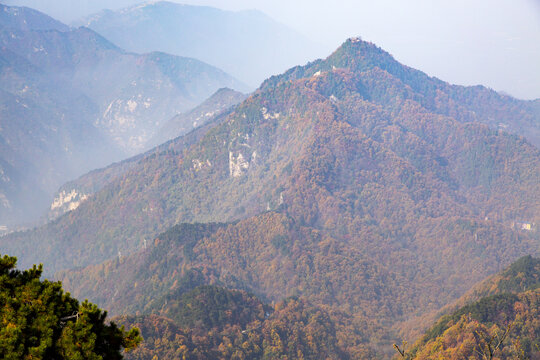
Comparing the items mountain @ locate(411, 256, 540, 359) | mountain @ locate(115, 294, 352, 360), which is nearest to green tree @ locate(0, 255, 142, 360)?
mountain @ locate(115, 294, 352, 360)

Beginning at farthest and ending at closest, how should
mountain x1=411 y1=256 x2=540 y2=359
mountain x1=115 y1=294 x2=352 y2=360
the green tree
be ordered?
1. mountain x1=115 y1=294 x2=352 y2=360
2. mountain x1=411 y1=256 x2=540 y2=359
3. the green tree

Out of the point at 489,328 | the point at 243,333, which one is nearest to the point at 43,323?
the point at 489,328

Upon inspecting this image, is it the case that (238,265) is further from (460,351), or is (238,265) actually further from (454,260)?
(460,351)

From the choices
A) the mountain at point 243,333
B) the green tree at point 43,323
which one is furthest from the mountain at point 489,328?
the green tree at point 43,323

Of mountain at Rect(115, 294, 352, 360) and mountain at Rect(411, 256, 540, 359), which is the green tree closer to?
mountain at Rect(115, 294, 352, 360)

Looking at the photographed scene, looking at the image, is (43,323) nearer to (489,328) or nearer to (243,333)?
(489,328)

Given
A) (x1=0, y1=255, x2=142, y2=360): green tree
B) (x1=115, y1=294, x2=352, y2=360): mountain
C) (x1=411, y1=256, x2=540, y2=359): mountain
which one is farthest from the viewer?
(x1=115, y1=294, x2=352, y2=360): mountain

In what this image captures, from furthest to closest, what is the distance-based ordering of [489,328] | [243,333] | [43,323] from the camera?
[243,333]
[489,328]
[43,323]

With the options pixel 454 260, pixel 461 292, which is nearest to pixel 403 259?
pixel 454 260
